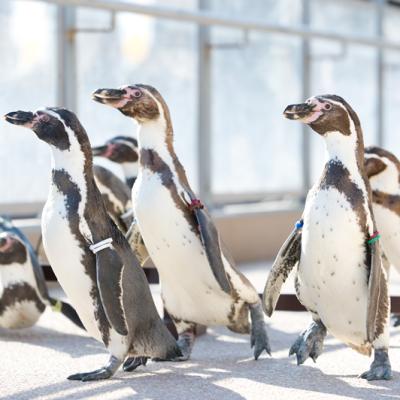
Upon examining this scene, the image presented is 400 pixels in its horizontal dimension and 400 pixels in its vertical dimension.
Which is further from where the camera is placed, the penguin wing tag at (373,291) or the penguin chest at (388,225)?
the penguin chest at (388,225)

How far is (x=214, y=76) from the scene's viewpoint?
8758mm

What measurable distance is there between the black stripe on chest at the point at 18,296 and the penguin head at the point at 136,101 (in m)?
1.13

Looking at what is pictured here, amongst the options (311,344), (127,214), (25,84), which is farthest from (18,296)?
(25,84)

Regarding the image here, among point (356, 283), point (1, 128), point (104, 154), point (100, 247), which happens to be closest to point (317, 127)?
point (356, 283)

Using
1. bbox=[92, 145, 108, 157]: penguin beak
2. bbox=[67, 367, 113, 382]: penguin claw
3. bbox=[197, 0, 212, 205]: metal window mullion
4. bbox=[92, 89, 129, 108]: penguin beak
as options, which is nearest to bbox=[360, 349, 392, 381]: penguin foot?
bbox=[67, 367, 113, 382]: penguin claw

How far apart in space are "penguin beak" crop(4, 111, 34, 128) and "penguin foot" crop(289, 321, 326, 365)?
4.32 ft

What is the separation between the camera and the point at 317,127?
3855 mm

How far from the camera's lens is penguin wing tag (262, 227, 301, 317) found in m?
3.96

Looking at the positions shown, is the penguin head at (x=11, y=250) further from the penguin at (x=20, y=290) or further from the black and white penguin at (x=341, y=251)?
the black and white penguin at (x=341, y=251)

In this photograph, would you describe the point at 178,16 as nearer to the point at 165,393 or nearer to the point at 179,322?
the point at 179,322

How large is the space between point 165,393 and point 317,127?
114cm

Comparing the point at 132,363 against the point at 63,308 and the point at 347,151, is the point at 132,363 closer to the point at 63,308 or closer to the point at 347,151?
the point at 63,308

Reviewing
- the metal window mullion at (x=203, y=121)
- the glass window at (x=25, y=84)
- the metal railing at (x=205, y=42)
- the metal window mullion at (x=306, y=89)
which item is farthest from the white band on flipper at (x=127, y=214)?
the metal window mullion at (x=306, y=89)

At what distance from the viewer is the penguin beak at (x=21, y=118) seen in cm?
383
